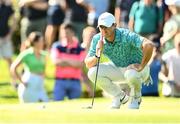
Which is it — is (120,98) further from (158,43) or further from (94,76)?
(158,43)

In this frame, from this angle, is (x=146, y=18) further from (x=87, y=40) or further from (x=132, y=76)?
(x=132, y=76)

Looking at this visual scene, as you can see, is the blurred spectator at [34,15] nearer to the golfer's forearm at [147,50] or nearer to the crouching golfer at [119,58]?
the crouching golfer at [119,58]

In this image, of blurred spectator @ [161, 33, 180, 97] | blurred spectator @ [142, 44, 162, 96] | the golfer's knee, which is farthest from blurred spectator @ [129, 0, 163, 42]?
the golfer's knee

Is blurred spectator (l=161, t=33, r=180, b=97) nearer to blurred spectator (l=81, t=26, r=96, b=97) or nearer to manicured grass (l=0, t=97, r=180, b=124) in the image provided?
blurred spectator (l=81, t=26, r=96, b=97)

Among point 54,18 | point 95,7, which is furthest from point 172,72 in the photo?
point 54,18

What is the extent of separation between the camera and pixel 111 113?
11.3m

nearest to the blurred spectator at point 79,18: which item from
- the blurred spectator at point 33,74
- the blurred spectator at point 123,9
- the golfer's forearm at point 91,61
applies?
the blurred spectator at point 123,9

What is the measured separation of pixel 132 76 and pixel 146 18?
5.71 metres

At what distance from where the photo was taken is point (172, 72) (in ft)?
56.6

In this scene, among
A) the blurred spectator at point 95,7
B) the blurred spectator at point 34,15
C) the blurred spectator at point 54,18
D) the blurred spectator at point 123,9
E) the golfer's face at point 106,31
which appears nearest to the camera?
the golfer's face at point 106,31

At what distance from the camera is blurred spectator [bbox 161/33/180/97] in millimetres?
16938

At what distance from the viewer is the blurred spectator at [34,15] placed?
65.2ft

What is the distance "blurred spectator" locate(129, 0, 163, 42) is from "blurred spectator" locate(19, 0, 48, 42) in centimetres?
300

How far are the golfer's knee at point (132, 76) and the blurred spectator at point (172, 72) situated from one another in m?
4.73
